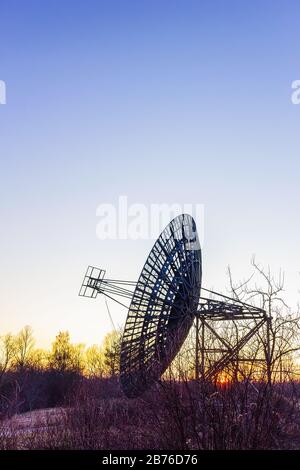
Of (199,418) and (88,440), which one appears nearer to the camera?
(199,418)

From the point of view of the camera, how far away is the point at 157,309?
22094 millimetres

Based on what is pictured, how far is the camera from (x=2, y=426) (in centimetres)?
1412

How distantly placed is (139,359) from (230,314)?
15.0ft

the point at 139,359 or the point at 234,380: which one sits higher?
the point at 234,380

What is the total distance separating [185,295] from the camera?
23.0 meters

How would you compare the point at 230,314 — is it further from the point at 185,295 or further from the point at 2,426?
the point at 2,426

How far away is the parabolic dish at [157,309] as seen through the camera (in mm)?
21625

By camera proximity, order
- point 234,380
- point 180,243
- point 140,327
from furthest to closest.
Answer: point 180,243 < point 140,327 < point 234,380

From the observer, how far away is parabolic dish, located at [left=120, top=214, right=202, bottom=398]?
21.6 metres
